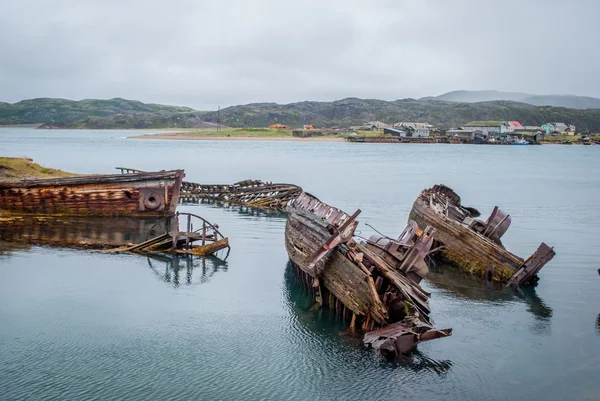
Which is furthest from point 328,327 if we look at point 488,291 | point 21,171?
point 21,171

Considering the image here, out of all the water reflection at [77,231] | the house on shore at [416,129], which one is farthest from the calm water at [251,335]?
the house on shore at [416,129]

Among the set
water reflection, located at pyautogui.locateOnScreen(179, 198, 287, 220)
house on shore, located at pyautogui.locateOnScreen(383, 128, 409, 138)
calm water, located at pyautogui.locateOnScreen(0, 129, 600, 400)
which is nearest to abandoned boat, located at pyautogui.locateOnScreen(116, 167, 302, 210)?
water reflection, located at pyautogui.locateOnScreen(179, 198, 287, 220)

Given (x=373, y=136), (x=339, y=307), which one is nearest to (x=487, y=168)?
(x=373, y=136)

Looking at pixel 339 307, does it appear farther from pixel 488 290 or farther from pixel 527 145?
pixel 527 145

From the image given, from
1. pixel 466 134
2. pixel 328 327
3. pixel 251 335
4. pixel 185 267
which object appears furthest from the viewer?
pixel 466 134

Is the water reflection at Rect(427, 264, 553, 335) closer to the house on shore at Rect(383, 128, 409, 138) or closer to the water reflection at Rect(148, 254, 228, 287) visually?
the water reflection at Rect(148, 254, 228, 287)

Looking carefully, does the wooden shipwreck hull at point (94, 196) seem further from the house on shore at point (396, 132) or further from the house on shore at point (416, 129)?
the house on shore at point (416, 129)

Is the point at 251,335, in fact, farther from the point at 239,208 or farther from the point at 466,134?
the point at 466,134
